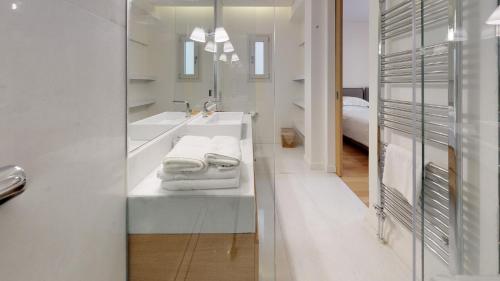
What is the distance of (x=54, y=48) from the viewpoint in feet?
2.42

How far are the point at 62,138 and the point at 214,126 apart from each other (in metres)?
1.50

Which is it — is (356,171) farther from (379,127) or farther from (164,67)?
(164,67)

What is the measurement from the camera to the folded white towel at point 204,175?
122 cm

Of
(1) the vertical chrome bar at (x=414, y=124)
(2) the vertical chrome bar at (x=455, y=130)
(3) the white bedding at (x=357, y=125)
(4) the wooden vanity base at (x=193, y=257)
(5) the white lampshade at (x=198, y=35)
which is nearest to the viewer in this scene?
(4) the wooden vanity base at (x=193, y=257)

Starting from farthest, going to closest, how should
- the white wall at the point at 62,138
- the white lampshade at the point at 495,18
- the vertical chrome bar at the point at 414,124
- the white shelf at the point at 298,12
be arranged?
the white shelf at the point at 298,12
the vertical chrome bar at the point at 414,124
the white lampshade at the point at 495,18
the white wall at the point at 62,138

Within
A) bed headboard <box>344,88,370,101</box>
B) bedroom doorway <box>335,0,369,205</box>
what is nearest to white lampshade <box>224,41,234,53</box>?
bedroom doorway <box>335,0,369,205</box>

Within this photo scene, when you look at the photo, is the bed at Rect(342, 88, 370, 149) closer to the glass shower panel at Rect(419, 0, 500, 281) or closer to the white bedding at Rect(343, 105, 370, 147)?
the white bedding at Rect(343, 105, 370, 147)

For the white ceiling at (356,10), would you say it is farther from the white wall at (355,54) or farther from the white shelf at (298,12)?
the white shelf at (298,12)

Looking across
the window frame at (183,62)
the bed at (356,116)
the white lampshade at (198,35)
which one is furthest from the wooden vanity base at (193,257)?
the bed at (356,116)

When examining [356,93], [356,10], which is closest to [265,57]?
[356,10]

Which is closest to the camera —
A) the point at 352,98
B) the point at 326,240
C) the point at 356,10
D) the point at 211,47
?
the point at 326,240

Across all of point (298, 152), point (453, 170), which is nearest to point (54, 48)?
point (453, 170)

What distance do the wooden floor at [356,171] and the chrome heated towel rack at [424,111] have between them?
1078 mm

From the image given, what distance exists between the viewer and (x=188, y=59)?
227cm
